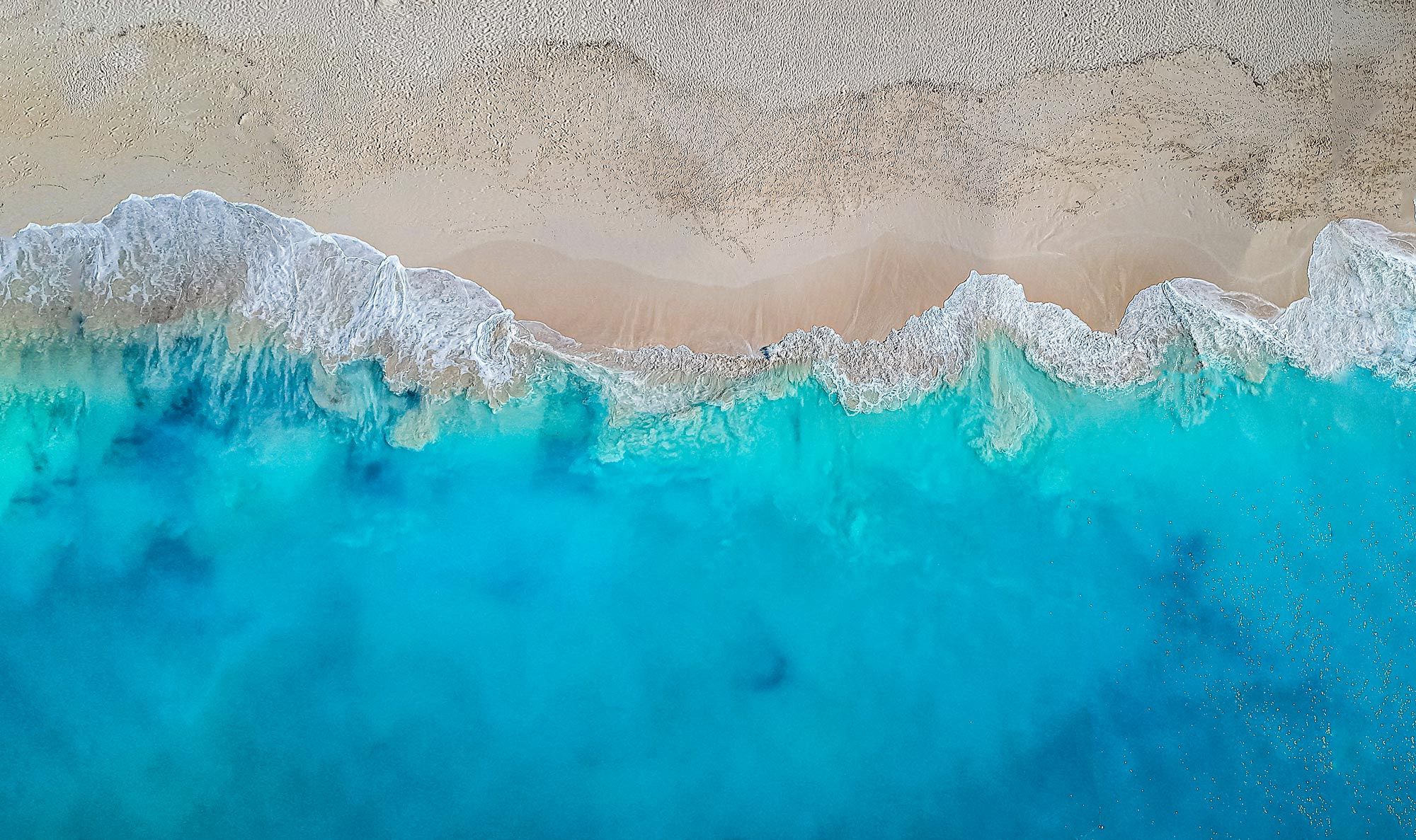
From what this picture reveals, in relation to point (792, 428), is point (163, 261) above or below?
above

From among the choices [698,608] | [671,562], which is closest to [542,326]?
[671,562]

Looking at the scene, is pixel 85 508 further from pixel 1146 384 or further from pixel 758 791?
pixel 1146 384

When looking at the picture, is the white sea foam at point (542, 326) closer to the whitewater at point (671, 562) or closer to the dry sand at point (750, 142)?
the whitewater at point (671, 562)

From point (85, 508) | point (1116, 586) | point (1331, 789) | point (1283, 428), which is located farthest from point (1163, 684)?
point (85, 508)

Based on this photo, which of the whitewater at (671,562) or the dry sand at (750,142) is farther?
the dry sand at (750,142)

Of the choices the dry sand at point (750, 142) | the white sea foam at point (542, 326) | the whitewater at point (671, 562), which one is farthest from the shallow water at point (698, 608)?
the dry sand at point (750, 142)

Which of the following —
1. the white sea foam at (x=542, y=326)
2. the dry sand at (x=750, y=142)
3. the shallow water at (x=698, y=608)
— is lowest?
the shallow water at (x=698, y=608)
